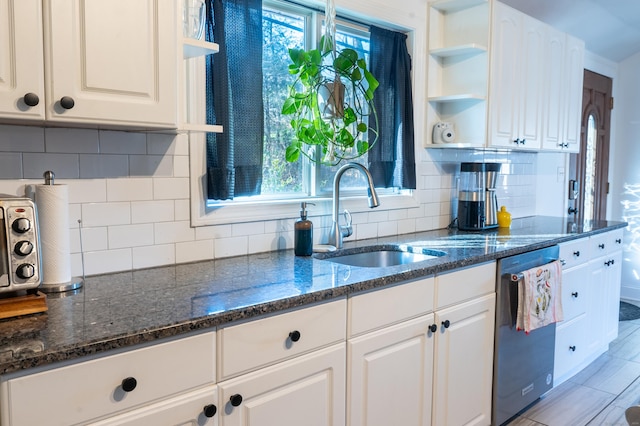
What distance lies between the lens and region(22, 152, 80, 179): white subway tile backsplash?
5.36ft

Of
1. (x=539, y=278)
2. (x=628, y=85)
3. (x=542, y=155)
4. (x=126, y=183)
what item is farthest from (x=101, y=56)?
(x=628, y=85)

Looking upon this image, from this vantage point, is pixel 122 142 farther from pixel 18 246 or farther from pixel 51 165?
pixel 18 246

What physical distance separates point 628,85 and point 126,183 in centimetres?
528

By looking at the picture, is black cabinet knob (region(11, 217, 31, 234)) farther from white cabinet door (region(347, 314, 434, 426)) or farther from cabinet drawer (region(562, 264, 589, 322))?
cabinet drawer (region(562, 264, 589, 322))

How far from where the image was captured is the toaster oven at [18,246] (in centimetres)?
132

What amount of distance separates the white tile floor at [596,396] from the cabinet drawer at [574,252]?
770mm

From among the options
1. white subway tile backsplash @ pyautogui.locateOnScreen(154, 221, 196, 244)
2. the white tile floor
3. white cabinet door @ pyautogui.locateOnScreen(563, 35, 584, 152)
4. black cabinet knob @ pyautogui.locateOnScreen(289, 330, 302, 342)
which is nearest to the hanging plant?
white subway tile backsplash @ pyautogui.locateOnScreen(154, 221, 196, 244)

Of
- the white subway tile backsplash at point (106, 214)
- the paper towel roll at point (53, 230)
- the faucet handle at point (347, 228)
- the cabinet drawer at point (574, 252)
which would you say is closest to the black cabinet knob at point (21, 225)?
the paper towel roll at point (53, 230)

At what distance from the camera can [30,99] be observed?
4.41 ft

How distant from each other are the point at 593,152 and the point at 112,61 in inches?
191

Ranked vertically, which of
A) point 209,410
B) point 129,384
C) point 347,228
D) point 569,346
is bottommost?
point 569,346

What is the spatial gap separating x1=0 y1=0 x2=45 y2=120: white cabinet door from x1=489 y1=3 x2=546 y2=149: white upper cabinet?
244 centimetres

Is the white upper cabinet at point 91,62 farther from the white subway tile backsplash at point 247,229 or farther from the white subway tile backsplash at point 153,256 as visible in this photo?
the white subway tile backsplash at point 247,229

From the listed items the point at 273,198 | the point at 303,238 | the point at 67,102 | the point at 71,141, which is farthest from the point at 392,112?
the point at 67,102
